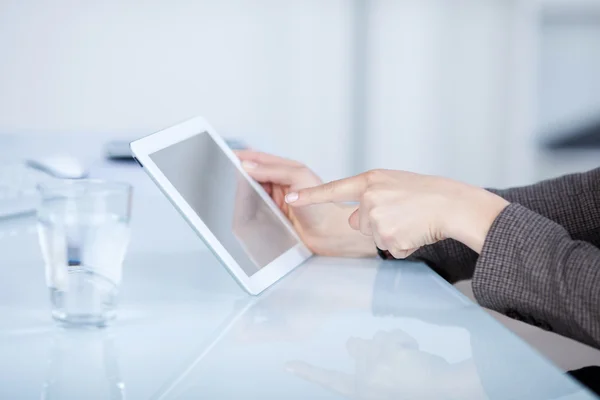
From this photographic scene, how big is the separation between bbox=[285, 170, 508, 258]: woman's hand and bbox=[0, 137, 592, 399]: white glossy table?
0.18 ft

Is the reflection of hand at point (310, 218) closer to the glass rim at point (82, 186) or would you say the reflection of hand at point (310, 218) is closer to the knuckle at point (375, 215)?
the knuckle at point (375, 215)

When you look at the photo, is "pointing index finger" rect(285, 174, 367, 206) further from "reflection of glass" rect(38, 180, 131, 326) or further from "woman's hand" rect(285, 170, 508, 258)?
"reflection of glass" rect(38, 180, 131, 326)

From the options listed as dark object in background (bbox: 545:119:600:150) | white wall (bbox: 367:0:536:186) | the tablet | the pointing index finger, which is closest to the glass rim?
the tablet

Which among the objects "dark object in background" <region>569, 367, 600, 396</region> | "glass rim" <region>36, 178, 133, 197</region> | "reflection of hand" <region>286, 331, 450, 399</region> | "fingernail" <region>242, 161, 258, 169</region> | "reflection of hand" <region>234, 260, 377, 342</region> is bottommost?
"dark object in background" <region>569, 367, 600, 396</region>

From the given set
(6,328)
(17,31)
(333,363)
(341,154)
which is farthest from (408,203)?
(17,31)

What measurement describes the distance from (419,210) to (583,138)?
7.78 ft

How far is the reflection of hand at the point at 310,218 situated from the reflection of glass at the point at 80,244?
1.26 feet

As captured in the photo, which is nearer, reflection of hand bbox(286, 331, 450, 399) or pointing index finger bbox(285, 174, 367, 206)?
reflection of hand bbox(286, 331, 450, 399)

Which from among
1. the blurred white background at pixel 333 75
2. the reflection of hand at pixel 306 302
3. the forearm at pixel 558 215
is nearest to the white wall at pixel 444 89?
the blurred white background at pixel 333 75

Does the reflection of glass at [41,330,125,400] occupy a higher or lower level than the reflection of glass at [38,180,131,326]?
lower

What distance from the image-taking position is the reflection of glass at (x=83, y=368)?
451 mm

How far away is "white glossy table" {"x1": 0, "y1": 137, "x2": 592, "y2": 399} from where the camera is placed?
474 mm

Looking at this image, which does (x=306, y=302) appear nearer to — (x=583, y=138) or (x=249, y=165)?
(x=249, y=165)

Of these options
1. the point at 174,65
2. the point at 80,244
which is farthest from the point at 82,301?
the point at 174,65
